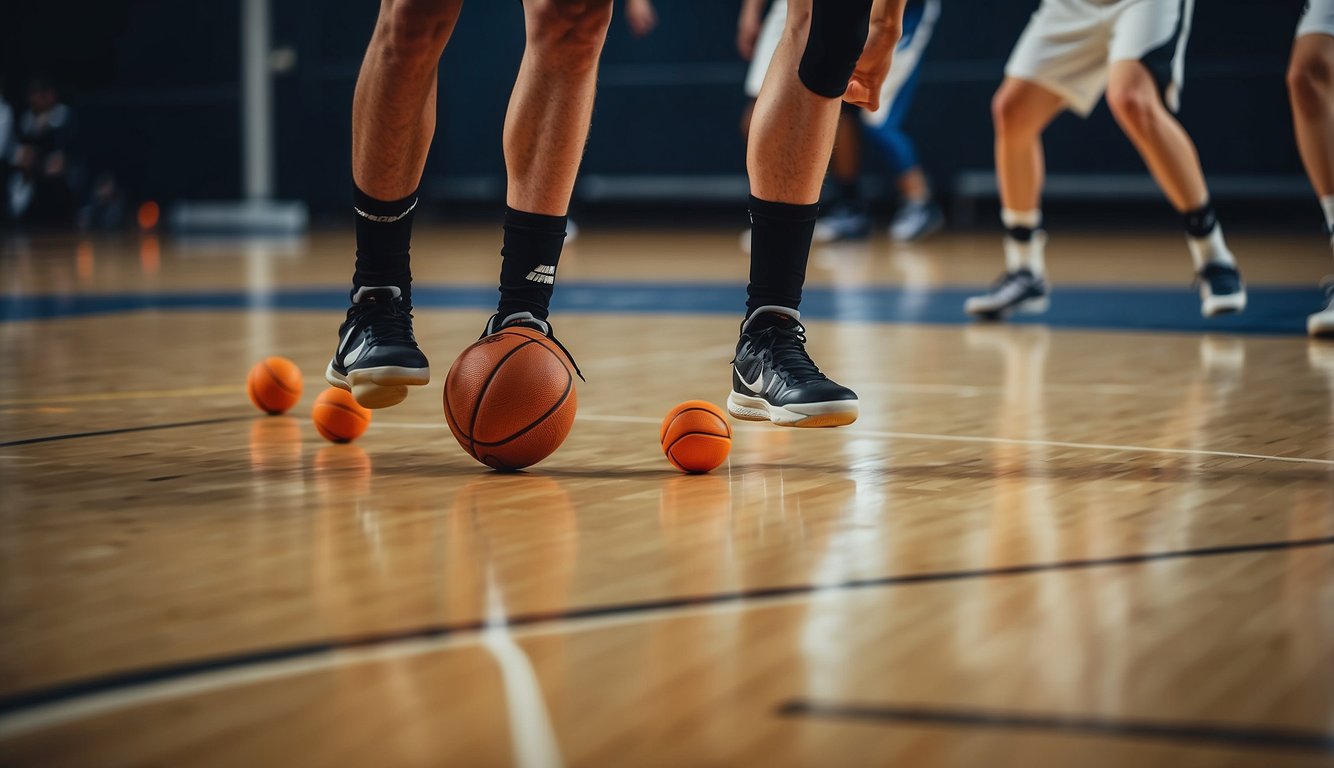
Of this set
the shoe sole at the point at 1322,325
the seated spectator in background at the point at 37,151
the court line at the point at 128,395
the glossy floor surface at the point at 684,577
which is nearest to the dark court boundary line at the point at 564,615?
the glossy floor surface at the point at 684,577

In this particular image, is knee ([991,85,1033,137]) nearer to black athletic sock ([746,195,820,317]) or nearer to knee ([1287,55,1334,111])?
knee ([1287,55,1334,111])

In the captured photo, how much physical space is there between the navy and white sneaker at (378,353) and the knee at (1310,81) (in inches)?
96.5

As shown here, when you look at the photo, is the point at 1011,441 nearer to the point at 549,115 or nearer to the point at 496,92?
the point at 549,115

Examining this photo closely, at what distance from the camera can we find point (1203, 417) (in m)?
2.87

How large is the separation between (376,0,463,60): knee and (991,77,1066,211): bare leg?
7.97 ft

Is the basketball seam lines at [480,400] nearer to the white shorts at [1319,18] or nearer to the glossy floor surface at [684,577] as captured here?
the glossy floor surface at [684,577]

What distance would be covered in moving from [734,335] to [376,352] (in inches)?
83.4

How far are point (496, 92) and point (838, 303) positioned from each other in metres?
7.92

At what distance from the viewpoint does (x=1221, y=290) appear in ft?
14.7

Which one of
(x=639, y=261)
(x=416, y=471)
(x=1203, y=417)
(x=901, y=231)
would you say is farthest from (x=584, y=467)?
(x=901, y=231)

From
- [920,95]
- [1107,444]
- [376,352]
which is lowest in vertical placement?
[1107,444]

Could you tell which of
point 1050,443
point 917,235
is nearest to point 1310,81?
point 1050,443

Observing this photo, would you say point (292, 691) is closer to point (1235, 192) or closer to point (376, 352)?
point (376, 352)

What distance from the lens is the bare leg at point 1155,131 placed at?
174 inches
